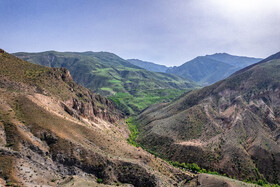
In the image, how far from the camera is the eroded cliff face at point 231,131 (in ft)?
248

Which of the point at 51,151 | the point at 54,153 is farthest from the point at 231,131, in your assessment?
the point at 51,151

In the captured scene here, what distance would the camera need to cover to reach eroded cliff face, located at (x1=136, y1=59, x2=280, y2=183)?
75.6 m

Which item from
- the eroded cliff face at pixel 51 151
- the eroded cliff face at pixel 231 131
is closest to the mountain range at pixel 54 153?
the eroded cliff face at pixel 51 151

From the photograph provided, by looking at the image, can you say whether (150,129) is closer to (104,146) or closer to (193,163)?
(193,163)

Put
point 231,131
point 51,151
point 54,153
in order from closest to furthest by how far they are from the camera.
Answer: point 54,153 < point 51,151 < point 231,131

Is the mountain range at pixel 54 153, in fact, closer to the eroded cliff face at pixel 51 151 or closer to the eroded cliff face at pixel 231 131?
the eroded cliff face at pixel 51 151

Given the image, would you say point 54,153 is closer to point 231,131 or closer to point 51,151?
point 51,151

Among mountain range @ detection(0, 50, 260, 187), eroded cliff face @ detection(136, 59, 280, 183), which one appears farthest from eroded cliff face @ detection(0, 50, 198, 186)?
eroded cliff face @ detection(136, 59, 280, 183)

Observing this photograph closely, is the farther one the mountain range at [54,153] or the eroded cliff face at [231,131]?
the eroded cliff face at [231,131]

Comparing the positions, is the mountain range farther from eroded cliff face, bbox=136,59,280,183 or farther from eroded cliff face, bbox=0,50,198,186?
eroded cliff face, bbox=136,59,280,183

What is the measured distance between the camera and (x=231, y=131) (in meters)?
94.6

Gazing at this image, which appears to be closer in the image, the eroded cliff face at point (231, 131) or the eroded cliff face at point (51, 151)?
the eroded cliff face at point (51, 151)

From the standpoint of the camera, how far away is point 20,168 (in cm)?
3509

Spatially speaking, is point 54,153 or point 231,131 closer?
point 54,153
